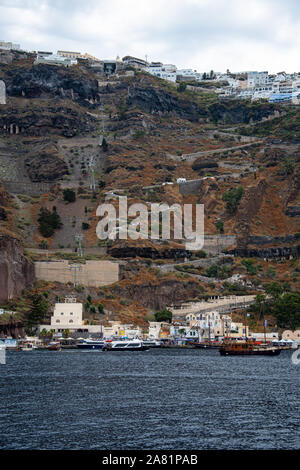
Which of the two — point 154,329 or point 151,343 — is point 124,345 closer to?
point 151,343

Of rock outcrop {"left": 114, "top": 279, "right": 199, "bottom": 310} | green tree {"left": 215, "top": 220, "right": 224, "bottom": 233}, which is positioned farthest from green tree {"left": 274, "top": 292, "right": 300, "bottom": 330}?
green tree {"left": 215, "top": 220, "right": 224, "bottom": 233}

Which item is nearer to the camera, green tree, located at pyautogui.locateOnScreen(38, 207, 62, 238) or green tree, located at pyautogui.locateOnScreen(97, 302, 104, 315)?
green tree, located at pyautogui.locateOnScreen(97, 302, 104, 315)

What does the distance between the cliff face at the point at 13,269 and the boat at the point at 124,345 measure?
725 inches

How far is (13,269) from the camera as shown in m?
131

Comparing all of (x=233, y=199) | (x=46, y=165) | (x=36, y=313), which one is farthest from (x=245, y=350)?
(x=46, y=165)

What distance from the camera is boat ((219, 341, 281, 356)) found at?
114 meters

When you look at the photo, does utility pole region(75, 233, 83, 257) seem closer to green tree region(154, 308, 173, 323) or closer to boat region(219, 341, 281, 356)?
green tree region(154, 308, 173, 323)

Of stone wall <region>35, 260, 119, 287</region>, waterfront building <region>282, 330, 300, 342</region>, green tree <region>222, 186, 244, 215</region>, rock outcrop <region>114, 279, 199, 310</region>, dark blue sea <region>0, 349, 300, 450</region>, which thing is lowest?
dark blue sea <region>0, 349, 300, 450</region>

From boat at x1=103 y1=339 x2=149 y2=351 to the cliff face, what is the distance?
18.4 metres

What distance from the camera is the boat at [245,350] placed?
4491 inches

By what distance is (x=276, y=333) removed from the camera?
131875 millimetres

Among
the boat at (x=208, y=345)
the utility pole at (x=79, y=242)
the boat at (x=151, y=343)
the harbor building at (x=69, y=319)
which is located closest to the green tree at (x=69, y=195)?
the utility pole at (x=79, y=242)

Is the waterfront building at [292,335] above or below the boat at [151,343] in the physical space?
above

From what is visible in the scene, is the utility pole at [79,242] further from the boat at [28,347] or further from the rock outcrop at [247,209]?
the boat at [28,347]
